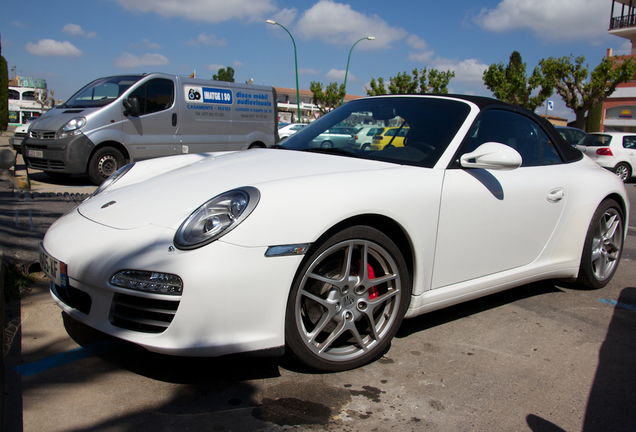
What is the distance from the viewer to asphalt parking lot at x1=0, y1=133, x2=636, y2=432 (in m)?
1.96

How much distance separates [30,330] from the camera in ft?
8.89

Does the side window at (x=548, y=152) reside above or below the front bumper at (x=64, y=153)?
above

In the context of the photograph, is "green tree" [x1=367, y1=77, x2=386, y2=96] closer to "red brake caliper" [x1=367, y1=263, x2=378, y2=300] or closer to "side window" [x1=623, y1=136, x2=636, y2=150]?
"side window" [x1=623, y1=136, x2=636, y2=150]

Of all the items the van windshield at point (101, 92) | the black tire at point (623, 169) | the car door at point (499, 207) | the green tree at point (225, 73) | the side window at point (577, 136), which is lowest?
the black tire at point (623, 169)

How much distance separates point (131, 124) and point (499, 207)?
7.58 meters

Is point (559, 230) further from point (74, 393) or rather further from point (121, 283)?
point (74, 393)

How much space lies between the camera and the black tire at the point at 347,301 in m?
2.13

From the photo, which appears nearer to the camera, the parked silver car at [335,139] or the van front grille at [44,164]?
the parked silver car at [335,139]

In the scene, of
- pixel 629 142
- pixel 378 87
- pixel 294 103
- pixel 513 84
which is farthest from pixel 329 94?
pixel 629 142

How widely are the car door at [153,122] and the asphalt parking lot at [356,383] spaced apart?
617cm

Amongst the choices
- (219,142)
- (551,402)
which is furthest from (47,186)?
(551,402)

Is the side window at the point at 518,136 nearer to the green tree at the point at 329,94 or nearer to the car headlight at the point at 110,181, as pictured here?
the car headlight at the point at 110,181

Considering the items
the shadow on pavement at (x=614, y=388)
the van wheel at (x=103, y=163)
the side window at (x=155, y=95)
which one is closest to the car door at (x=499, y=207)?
the shadow on pavement at (x=614, y=388)

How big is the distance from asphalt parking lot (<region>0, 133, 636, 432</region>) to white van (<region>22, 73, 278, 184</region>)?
19.3 ft
